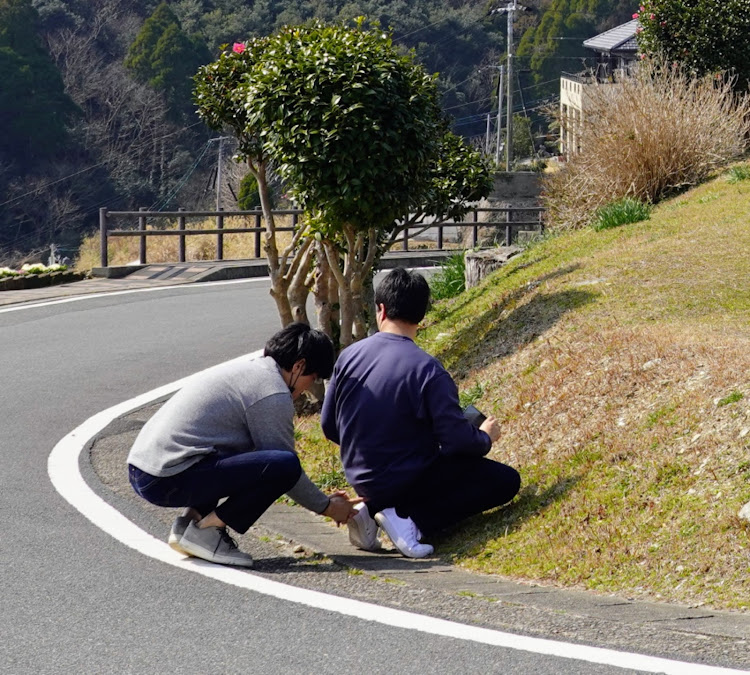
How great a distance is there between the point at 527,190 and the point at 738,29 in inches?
338

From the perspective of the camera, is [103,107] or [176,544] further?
[103,107]

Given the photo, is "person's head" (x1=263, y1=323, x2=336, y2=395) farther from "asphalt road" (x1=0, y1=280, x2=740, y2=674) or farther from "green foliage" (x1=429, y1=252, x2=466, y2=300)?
"green foliage" (x1=429, y1=252, x2=466, y2=300)

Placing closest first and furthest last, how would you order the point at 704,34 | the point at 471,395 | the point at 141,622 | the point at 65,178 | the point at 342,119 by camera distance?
the point at 141,622 → the point at 471,395 → the point at 342,119 → the point at 704,34 → the point at 65,178

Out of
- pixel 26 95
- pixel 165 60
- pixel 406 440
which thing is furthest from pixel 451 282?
pixel 165 60

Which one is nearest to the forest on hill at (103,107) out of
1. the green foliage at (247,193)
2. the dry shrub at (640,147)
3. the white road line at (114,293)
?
the green foliage at (247,193)

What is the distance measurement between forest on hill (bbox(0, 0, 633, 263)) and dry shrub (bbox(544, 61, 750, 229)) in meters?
38.8

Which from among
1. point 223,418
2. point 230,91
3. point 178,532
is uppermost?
point 230,91

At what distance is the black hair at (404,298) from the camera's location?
618 cm

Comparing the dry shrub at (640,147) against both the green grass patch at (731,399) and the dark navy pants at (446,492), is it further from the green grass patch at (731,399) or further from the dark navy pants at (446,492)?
the dark navy pants at (446,492)

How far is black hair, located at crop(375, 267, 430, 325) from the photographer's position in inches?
243

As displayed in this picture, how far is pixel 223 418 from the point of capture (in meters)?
5.72

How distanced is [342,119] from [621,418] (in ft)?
10.7

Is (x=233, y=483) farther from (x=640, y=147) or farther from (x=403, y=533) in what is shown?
(x=640, y=147)

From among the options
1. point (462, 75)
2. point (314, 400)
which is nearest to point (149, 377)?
point (314, 400)
